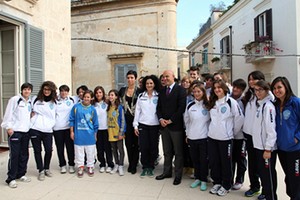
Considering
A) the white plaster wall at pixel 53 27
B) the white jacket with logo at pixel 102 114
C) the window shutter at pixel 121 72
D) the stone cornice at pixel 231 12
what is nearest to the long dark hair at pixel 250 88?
the white jacket with logo at pixel 102 114

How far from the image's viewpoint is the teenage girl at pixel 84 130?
470 centimetres

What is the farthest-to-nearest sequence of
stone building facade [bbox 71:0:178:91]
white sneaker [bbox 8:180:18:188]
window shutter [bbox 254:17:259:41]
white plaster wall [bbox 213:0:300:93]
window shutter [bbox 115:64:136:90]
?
1. window shutter [bbox 254:17:259:41]
2. white plaster wall [bbox 213:0:300:93]
3. window shutter [bbox 115:64:136:90]
4. stone building facade [bbox 71:0:178:91]
5. white sneaker [bbox 8:180:18:188]

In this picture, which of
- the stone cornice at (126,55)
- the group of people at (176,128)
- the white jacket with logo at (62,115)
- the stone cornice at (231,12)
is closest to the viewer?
the group of people at (176,128)

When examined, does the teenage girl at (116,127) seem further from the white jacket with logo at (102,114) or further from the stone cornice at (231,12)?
the stone cornice at (231,12)

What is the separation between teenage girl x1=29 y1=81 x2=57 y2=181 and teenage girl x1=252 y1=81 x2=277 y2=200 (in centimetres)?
325

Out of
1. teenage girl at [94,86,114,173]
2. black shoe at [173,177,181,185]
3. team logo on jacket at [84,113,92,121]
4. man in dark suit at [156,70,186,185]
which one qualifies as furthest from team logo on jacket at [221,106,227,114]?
team logo on jacket at [84,113,92,121]

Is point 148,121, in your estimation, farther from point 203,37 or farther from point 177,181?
point 203,37

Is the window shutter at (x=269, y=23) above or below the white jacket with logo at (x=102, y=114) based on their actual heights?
above

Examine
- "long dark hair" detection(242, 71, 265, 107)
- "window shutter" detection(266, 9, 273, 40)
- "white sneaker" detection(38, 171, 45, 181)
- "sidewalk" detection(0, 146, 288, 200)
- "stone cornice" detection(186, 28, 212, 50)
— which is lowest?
"sidewalk" detection(0, 146, 288, 200)

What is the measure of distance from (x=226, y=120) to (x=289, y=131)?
0.86 meters

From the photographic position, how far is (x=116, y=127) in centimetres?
477

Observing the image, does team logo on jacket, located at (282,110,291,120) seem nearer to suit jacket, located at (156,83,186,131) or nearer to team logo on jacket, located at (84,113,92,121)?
suit jacket, located at (156,83,186,131)

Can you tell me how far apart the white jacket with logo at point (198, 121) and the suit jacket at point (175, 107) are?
174 mm

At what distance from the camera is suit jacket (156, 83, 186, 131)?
4.25 meters
